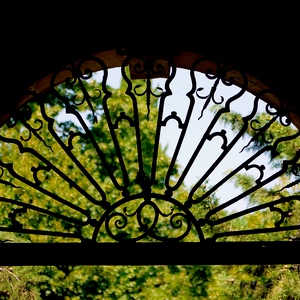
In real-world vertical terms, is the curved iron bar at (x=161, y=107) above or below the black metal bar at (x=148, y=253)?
above

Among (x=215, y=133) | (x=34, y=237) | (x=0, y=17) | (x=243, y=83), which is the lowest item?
(x=215, y=133)

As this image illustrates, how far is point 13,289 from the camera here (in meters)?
6.59

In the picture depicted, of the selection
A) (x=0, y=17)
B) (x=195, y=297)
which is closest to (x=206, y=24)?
(x=0, y=17)

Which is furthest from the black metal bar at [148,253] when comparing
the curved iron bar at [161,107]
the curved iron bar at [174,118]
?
the curved iron bar at [174,118]

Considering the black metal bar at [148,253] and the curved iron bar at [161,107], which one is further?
the curved iron bar at [161,107]

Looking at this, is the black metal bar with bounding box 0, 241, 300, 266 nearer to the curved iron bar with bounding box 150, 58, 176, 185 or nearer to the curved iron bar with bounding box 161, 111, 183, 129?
the curved iron bar with bounding box 150, 58, 176, 185

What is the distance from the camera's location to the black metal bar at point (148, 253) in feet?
9.86

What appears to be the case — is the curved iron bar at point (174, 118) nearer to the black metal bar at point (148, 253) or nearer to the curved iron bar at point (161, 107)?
the curved iron bar at point (161, 107)

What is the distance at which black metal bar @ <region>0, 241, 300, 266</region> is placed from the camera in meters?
3.00

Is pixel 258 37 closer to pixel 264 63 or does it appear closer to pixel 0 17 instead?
pixel 264 63

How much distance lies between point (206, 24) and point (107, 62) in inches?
23.1

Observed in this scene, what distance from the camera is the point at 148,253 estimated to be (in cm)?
302

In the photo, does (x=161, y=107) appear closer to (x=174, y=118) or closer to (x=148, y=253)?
(x=174, y=118)

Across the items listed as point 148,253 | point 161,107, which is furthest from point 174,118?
point 148,253
